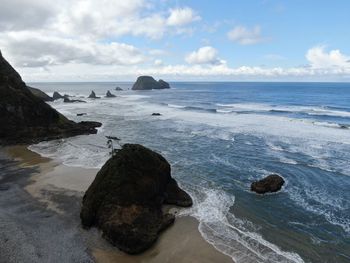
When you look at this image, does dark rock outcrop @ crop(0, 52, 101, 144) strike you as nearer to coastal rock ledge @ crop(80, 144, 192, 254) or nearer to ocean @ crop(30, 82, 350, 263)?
ocean @ crop(30, 82, 350, 263)

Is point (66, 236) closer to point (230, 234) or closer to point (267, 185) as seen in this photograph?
point (230, 234)

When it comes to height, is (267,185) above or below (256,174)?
above

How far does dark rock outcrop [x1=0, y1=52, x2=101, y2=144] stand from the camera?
1930 inches

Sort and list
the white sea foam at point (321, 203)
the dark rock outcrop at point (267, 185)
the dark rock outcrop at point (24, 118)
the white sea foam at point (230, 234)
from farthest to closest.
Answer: the dark rock outcrop at point (24, 118)
the dark rock outcrop at point (267, 185)
the white sea foam at point (321, 203)
the white sea foam at point (230, 234)

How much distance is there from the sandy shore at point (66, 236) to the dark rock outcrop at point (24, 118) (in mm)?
19066

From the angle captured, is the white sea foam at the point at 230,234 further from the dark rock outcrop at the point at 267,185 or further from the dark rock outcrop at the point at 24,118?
the dark rock outcrop at the point at 24,118

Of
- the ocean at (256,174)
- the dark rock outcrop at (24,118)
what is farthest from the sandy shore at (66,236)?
the dark rock outcrop at (24,118)

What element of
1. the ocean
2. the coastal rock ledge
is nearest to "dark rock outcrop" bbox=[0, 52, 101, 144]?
the ocean

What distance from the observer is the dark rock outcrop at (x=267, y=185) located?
96.2ft

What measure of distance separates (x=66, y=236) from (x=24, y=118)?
3467 centimetres

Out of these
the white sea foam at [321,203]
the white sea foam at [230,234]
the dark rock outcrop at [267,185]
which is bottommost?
the white sea foam at [321,203]

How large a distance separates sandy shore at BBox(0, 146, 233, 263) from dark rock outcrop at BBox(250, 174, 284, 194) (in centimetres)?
784

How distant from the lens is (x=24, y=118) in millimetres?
51562

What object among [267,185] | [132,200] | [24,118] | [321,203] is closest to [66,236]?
[132,200]
